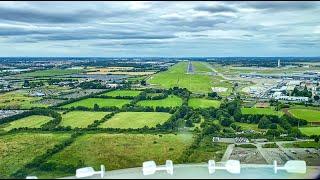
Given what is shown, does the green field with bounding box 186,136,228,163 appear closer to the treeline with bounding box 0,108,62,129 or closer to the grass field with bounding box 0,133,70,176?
the grass field with bounding box 0,133,70,176

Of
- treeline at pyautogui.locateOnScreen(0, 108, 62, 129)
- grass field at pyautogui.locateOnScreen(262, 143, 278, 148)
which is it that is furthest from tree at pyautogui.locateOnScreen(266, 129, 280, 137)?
treeline at pyautogui.locateOnScreen(0, 108, 62, 129)

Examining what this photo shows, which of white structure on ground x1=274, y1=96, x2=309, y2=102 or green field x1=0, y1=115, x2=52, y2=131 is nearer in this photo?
green field x1=0, y1=115, x2=52, y2=131

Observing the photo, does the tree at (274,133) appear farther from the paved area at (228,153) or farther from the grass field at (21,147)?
the grass field at (21,147)

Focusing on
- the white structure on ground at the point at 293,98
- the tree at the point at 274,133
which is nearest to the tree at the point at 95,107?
the tree at the point at 274,133

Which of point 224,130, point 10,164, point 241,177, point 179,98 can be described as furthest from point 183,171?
point 179,98

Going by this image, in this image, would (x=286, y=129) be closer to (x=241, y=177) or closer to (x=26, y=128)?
(x=26, y=128)

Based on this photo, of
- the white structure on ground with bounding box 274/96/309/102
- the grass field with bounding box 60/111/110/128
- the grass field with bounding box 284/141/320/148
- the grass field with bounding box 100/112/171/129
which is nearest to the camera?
the grass field with bounding box 284/141/320/148
